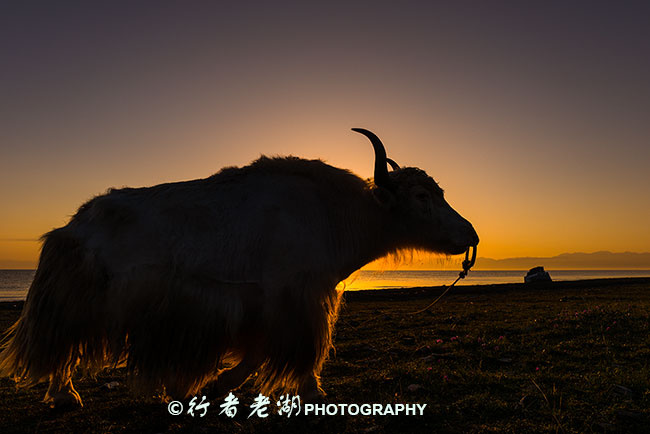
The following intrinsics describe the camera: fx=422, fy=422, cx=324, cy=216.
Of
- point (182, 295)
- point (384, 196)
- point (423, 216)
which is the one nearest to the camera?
point (182, 295)

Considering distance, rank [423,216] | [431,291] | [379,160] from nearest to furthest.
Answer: [379,160] → [423,216] → [431,291]

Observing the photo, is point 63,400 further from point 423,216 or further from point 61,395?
point 423,216

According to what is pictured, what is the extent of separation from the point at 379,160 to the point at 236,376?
273cm

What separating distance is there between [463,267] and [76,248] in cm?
423

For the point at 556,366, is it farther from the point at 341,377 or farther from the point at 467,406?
the point at 341,377

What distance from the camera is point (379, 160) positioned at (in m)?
4.80

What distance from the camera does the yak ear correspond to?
493 cm

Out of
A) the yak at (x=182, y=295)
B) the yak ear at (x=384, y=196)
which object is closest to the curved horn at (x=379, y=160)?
the yak ear at (x=384, y=196)

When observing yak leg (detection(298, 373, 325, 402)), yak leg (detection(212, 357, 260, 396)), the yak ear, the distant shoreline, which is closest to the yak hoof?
yak leg (detection(212, 357, 260, 396))

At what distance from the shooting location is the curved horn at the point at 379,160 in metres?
4.80

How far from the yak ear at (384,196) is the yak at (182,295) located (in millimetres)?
888

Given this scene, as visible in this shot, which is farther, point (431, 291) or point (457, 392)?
point (431, 291)

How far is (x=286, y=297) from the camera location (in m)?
3.95

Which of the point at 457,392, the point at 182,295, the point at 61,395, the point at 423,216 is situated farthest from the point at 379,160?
the point at 61,395
